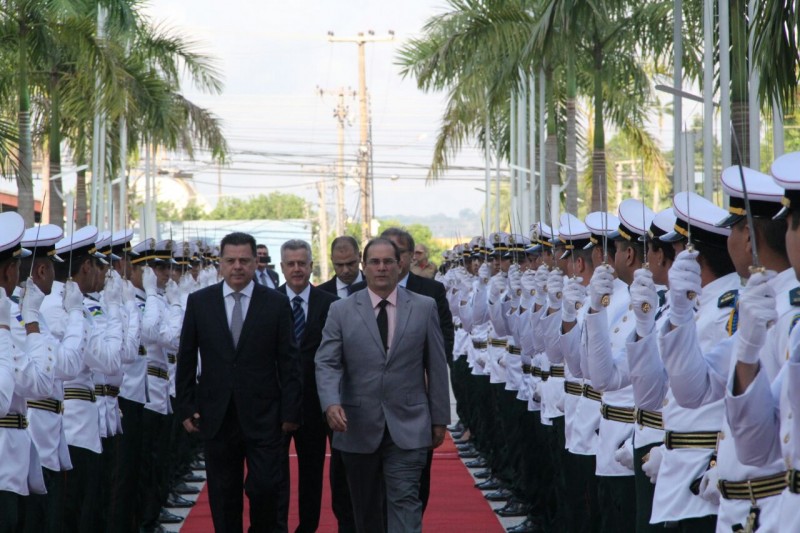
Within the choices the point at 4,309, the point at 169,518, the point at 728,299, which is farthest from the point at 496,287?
the point at 4,309

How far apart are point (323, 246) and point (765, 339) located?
65079 millimetres

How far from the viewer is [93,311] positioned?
25.8 feet

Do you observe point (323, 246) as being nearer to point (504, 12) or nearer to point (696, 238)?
→ point (504, 12)

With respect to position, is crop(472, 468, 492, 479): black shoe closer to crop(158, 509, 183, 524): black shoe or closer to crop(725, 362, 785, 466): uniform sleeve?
crop(158, 509, 183, 524): black shoe

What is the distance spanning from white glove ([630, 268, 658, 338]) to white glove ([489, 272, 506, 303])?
5485 mm

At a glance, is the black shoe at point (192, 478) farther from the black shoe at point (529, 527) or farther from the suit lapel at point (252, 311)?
the suit lapel at point (252, 311)

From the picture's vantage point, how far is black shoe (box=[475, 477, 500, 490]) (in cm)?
1233

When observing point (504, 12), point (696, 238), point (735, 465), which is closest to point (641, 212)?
point (696, 238)

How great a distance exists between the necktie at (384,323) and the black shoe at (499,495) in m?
4.30

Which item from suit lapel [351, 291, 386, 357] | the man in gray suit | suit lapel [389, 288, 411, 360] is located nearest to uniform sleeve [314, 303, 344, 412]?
the man in gray suit

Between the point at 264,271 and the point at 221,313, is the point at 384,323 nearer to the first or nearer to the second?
the point at 221,313

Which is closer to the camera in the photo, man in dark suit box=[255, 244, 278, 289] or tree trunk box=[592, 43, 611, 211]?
man in dark suit box=[255, 244, 278, 289]

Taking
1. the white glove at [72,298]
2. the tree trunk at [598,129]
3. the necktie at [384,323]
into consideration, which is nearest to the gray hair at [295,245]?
the necktie at [384,323]

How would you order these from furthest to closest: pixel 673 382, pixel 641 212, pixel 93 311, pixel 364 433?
pixel 93 311 → pixel 364 433 → pixel 641 212 → pixel 673 382
